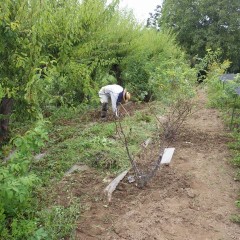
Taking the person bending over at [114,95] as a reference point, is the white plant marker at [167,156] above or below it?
below

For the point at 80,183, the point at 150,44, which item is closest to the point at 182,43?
the point at 150,44

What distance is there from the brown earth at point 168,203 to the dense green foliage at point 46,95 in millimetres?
312

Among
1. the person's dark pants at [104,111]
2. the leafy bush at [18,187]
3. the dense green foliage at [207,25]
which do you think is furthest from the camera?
the dense green foliage at [207,25]

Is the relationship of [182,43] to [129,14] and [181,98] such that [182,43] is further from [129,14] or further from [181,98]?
[181,98]

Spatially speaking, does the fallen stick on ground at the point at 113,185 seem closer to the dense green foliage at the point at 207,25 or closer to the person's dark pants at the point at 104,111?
the person's dark pants at the point at 104,111

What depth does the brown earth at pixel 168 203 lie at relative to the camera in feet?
12.2

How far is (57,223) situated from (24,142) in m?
1.11

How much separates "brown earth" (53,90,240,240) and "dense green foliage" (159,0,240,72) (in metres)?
22.6

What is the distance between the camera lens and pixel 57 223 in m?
3.63

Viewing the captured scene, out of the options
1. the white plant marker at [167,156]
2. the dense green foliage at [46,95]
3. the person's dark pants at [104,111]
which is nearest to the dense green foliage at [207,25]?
the person's dark pants at [104,111]

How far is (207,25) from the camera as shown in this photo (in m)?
28.4

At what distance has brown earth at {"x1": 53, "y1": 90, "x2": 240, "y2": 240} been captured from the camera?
3.73 meters

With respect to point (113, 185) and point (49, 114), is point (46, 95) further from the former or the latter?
point (49, 114)

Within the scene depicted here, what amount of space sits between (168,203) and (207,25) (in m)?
Answer: 26.8
